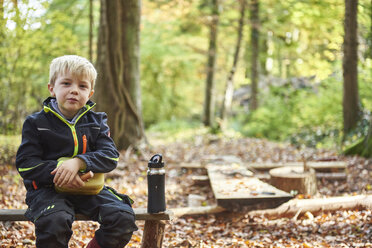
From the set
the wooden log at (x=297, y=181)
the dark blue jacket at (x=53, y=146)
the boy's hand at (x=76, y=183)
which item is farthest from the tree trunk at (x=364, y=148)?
the boy's hand at (x=76, y=183)

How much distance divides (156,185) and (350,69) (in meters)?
7.95

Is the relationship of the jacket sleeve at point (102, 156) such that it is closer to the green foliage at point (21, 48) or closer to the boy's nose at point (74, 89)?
the boy's nose at point (74, 89)

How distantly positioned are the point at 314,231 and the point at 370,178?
2688 millimetres

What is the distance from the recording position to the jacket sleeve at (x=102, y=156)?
9.08 feet

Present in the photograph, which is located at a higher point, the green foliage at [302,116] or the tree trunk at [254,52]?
the tree trunk at [254,52]

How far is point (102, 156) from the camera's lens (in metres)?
2.86

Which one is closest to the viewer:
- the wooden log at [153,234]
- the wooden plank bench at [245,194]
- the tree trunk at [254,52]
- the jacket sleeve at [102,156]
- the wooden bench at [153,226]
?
the jacket sleeve at [102,156]

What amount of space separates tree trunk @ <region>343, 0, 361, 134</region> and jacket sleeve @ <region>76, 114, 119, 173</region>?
804 centimetres

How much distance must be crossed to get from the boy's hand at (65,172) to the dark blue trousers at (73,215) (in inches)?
6.6

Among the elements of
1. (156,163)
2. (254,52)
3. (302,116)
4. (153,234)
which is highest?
(254,52)

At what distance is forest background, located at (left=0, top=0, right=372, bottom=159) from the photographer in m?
7.10

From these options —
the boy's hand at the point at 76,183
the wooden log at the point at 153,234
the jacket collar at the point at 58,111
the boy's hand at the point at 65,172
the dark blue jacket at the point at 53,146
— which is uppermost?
the jacket collar at the point at 58,111

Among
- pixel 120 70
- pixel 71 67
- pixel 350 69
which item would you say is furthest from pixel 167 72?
pixel 71 67

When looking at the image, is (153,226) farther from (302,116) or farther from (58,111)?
(302,116)
